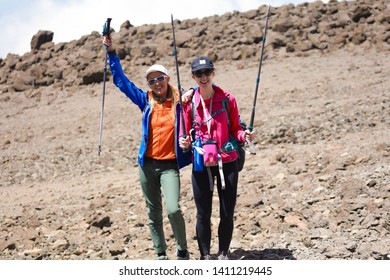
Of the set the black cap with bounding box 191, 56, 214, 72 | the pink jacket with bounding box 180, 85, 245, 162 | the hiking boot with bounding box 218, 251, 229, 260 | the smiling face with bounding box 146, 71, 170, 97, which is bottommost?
the hiking boot with bounding box 218, 251, 229, 260

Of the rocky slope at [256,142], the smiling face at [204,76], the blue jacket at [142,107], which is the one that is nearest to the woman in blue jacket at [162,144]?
the blue jacket at [142,107]

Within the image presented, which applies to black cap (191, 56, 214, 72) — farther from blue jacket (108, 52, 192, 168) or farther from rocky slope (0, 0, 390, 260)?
Result: rocky slope (0, 0, 390, 260)

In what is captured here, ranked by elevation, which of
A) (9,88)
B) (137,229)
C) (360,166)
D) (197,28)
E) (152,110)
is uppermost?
(197,28)

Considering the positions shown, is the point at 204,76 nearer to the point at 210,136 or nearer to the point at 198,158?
the point at 210,136

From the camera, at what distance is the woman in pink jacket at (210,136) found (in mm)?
4805

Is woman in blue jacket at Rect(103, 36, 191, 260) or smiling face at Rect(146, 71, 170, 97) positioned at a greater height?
smiling face at Rect(146, 71, 170, 97)

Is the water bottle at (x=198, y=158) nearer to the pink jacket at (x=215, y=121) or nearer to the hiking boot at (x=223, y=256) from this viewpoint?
the pink jacket at (x=215, y=121)

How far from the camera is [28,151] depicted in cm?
1597

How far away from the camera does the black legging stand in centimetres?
492

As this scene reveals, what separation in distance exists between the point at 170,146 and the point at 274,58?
829 inches

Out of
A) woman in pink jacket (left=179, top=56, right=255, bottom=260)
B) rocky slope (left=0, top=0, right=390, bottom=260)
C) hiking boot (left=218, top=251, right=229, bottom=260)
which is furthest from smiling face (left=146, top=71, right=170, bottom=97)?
rocky slope (left=0, top=0, right=390, bottom=260)

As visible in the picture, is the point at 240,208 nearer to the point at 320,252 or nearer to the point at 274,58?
the point at 320,252

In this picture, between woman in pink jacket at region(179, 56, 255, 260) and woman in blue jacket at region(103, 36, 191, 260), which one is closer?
woman in pink jacket at region(179, 56, 255, 260)
